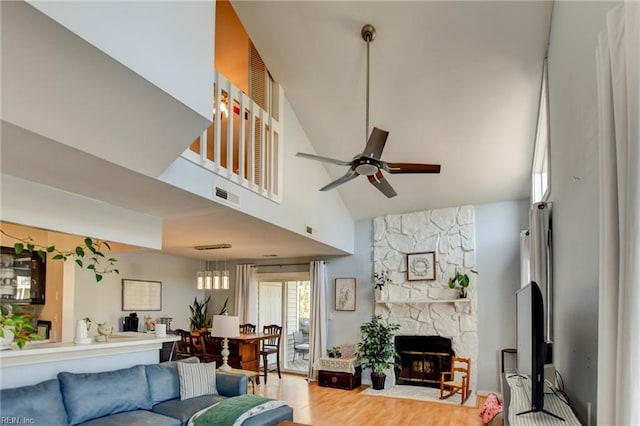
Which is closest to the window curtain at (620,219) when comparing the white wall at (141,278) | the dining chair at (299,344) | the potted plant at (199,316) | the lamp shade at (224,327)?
the lamp shade at (224,327)

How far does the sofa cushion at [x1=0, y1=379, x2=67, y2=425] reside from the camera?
2.93 metres

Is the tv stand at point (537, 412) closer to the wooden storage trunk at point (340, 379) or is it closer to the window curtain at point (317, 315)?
the wooden storage trunk at point (340, 379)

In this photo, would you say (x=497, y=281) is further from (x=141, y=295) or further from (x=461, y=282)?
(x=141, y=295)

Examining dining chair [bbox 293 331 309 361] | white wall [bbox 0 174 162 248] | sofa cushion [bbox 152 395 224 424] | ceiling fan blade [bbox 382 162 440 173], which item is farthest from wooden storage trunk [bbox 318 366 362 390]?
ceiling fan blade [bbox 382 162 440 173]

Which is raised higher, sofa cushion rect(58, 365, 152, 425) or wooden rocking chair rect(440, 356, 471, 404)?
sofa cushion rect(58, 365, 152, 425)

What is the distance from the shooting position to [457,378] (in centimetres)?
664

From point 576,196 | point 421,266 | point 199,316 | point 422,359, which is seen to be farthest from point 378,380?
point 576,196

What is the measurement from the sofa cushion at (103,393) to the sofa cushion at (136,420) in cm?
7

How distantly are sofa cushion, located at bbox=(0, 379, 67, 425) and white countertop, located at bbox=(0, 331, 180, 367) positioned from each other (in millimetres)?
217

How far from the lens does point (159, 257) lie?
8367mm

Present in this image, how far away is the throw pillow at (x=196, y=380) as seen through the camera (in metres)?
4.20

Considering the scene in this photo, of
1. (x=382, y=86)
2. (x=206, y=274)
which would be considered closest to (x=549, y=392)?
(x=382, y=86)

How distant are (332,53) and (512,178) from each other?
3230 mm

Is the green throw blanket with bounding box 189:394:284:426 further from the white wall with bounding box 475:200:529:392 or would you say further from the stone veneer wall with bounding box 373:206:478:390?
the white wall with bounding box 475:200:529:392
